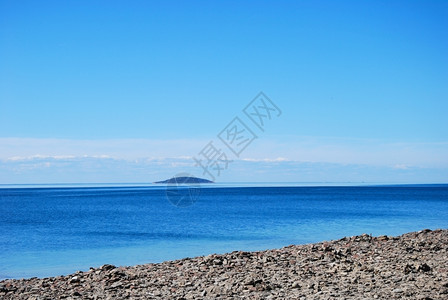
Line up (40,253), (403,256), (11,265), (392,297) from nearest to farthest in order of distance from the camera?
(392,297)
(403,256)
(11,265)
(40,253)

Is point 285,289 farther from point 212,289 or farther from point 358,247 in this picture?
point 358,247

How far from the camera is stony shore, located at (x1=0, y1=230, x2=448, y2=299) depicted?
367 inches

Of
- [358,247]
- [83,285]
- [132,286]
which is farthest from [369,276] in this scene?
[83,285]

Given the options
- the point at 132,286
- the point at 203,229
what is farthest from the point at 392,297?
the point at 203,229

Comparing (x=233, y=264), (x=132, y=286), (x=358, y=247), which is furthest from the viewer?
(x=358, y=247)

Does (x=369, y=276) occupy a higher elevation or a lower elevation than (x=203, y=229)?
higher

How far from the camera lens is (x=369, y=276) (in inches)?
410

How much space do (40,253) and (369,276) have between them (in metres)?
19.8

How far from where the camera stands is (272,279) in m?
10.5

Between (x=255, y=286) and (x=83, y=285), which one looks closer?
(x=255, y=286)

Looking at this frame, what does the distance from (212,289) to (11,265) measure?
14.8 metres

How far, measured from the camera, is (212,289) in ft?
31.7

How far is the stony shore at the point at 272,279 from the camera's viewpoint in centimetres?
931

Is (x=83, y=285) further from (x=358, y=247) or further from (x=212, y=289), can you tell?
(x=358, y=247)
